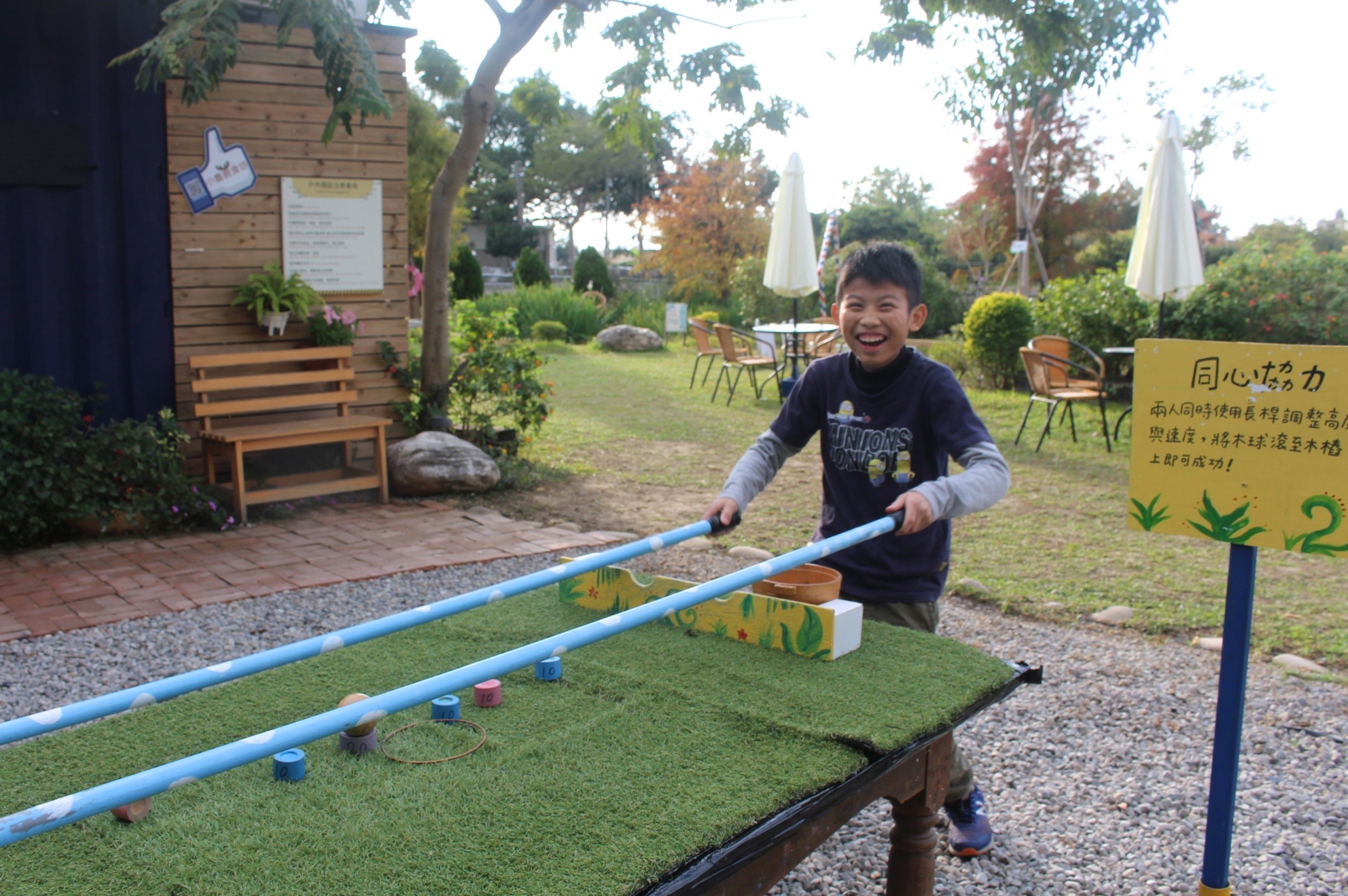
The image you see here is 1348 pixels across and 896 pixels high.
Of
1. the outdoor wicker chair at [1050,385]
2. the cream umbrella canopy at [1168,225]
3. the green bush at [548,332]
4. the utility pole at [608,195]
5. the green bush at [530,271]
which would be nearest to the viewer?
the cream umbrella canopy at [1168,225]

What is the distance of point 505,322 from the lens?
30.5 feet

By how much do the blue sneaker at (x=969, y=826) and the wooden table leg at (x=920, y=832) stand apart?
62 cm

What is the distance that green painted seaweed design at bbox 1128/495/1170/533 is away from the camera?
8.37 ft

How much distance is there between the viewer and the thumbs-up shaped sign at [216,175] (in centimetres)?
695

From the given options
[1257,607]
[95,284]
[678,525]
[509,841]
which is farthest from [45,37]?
[1257,607]

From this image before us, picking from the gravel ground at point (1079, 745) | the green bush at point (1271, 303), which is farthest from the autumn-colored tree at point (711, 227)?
the gravel ground at point (1079, 745)

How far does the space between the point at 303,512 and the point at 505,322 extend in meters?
2.77

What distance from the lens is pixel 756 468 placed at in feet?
10.00

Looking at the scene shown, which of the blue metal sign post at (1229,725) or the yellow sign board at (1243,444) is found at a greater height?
the yellow sign board at (1243,444)

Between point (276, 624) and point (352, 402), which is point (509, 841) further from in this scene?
point (352, 402)

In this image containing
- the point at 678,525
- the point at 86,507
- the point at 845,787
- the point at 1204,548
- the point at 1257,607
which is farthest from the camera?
the point at 678,525

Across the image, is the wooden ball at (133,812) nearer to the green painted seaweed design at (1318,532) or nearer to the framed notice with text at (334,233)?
the green painted seaweed design at (1318,532)

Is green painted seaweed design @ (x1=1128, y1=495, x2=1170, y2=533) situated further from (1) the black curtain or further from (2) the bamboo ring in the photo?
(1) the black curtain

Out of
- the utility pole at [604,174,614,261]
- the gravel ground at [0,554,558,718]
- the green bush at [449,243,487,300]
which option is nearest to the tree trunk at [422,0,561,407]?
the gravel ground at [0,554,558,718]
